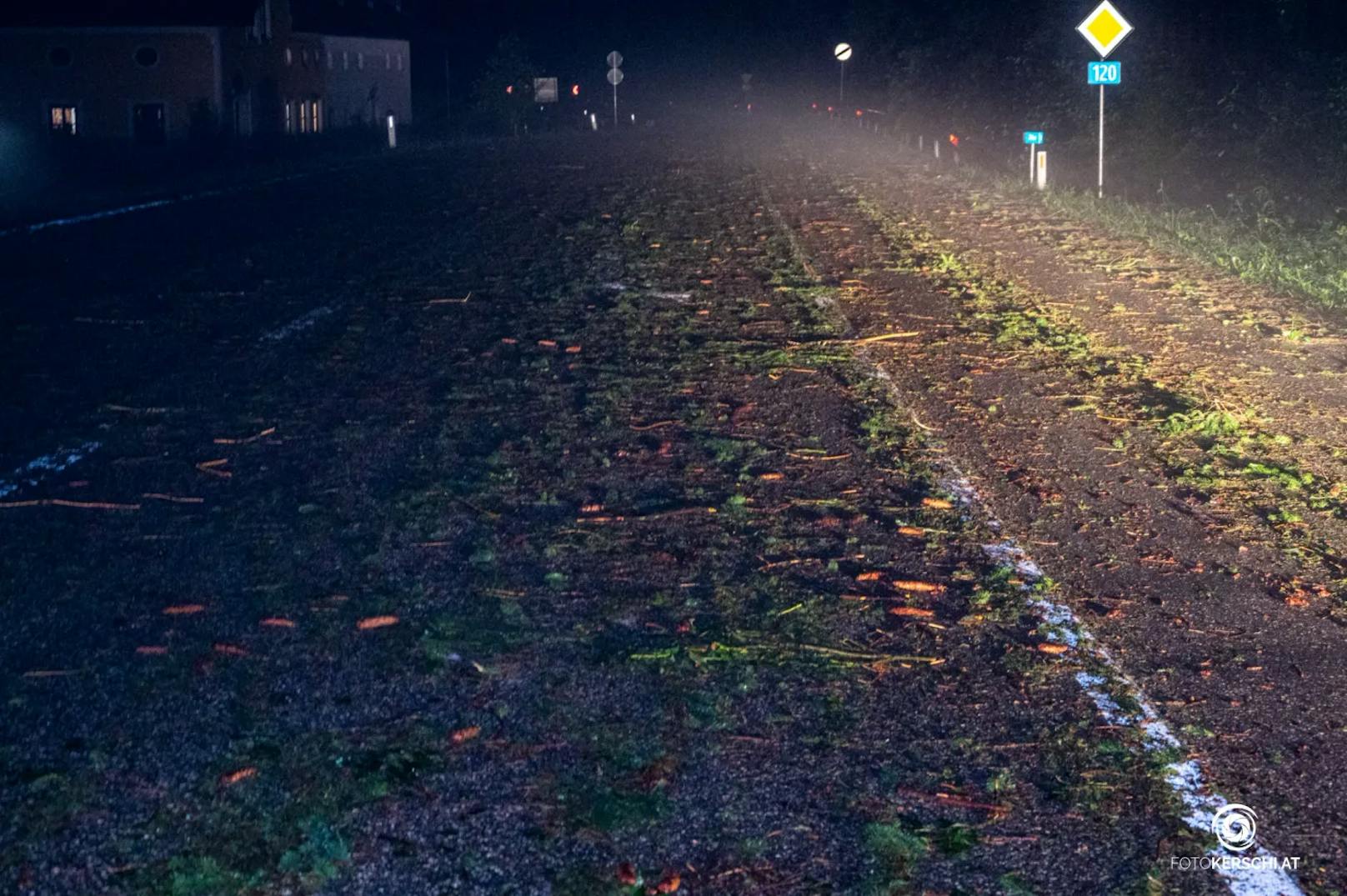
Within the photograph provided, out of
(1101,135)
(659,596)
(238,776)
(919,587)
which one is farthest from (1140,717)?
(1101,135)

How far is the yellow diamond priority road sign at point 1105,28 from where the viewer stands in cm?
2169

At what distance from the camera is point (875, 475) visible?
745 centimetres

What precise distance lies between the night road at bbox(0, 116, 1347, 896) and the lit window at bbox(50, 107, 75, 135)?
36073mm

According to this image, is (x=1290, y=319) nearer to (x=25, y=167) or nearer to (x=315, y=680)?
(x=315, y=680)

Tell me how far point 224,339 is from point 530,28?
10579cm

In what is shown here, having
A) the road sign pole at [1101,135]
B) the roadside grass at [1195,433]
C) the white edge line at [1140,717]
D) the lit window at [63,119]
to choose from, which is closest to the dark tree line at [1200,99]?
the road sign pole at [1101,135]

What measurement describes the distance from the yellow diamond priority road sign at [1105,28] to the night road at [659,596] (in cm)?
1083

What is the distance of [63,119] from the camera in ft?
148

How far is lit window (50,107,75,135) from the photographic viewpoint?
45.1m

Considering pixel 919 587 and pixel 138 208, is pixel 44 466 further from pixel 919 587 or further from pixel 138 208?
pixel 138 208

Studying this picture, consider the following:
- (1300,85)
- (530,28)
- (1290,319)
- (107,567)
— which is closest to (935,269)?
(1290,319)

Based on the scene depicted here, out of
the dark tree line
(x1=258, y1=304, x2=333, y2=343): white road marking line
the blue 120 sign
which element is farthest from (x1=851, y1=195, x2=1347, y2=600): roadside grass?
the blue 120 sign
